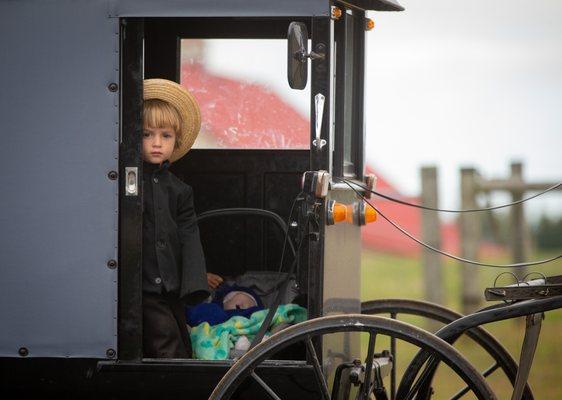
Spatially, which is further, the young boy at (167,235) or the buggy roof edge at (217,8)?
the young boy at (167,235)

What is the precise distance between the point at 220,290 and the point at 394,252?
13.2 m

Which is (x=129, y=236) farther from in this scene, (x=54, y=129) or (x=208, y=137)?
(x=208, y=137)

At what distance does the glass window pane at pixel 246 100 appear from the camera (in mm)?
5520

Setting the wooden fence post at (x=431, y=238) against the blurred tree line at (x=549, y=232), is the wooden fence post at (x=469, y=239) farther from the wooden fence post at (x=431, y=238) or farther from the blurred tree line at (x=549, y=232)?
the blurred tree line at (x=549, y=232)

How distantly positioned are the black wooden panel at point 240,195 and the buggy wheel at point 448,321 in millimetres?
599

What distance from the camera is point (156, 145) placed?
4883 mm

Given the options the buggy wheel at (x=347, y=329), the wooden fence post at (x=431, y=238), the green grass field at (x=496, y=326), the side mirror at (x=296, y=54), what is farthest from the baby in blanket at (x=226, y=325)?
the wooden fence post at (x=431, y=238)

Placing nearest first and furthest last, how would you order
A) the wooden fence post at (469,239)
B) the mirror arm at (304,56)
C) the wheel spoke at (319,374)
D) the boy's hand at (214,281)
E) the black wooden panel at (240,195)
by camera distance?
the wheel spoke at (319,374) < the mirror arm at (304,56) < the boy's hand at (214,281) < the black wooden panel at (240,195) < the wooden fence post at (469,239)

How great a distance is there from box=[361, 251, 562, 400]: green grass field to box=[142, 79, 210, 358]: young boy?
3.31 m

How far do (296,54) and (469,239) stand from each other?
5.61 metres

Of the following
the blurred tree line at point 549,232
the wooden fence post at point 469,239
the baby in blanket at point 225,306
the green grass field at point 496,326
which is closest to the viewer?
the baby in blanket at point 225,306

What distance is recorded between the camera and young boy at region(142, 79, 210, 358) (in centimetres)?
477

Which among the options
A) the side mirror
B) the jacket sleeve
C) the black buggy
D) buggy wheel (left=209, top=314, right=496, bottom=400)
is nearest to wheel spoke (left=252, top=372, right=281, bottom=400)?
buggy wheel (left=209, top=314, right=496, bottom=400)

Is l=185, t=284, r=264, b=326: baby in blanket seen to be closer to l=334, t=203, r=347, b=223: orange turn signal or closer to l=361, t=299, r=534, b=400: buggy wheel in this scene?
l=361, t=299, r=534, b=400: buggy wheel
